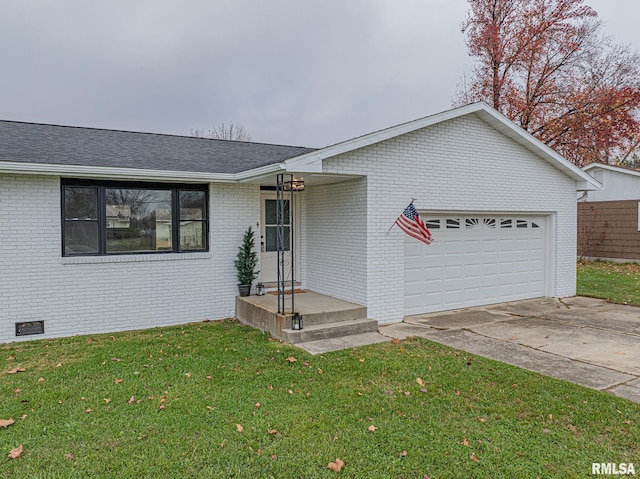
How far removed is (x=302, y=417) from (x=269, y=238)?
5648mm

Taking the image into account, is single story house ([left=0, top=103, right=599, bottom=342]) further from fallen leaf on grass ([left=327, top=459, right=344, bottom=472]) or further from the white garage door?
fallen leaf on grass ([left=327, top=459, right=344, bottom=472])

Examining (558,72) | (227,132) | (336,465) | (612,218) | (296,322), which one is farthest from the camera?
(227,132)

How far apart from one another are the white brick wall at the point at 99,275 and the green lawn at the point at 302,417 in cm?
151

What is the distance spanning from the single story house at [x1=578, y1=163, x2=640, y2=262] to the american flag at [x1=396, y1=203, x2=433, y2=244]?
40.2 feet

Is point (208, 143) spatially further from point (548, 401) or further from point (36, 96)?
point (36, 96)

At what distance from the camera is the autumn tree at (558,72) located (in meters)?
18.0

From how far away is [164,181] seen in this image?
26.2 feet

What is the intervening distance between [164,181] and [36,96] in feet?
62.9

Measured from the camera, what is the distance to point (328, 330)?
691 cm

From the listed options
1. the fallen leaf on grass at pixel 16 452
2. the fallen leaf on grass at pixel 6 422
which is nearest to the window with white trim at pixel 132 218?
the fallen leaf on grass at pixel 6 422

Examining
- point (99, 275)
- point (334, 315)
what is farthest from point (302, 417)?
point (99, 275)

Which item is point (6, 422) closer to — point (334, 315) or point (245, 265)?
point (334, 315)

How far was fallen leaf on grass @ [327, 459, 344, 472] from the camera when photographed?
3263 mm

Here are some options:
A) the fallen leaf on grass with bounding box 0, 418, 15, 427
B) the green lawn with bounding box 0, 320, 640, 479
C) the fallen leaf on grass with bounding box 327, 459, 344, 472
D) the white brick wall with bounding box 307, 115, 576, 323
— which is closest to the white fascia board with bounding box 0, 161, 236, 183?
the white brick wall with bounding box 307, 115, 576, 323
